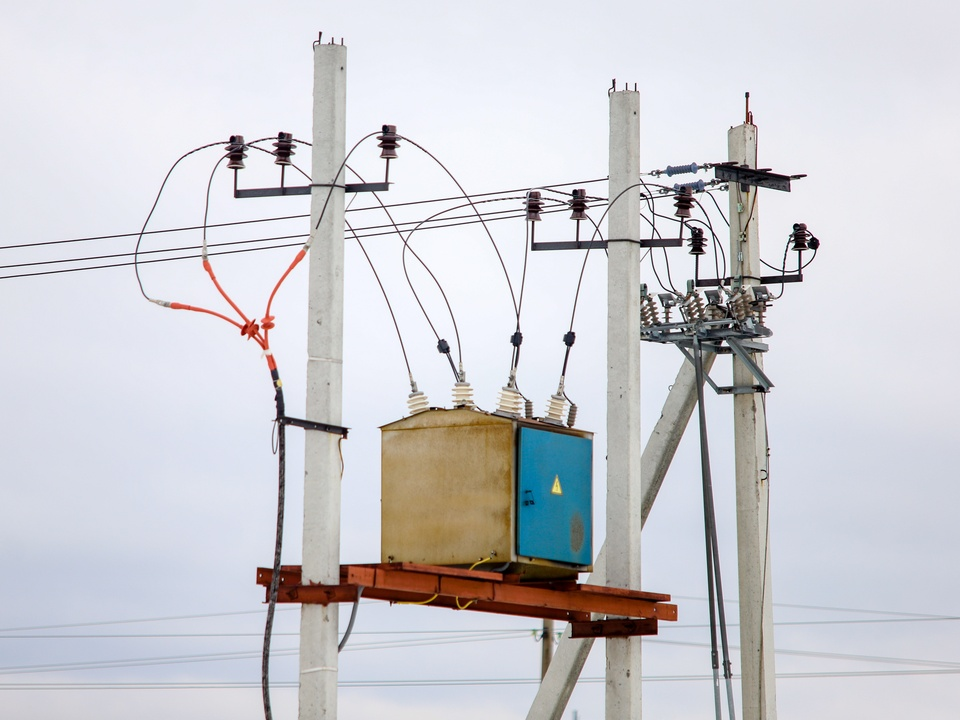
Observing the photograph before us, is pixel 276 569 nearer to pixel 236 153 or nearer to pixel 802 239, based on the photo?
pixel 236 153

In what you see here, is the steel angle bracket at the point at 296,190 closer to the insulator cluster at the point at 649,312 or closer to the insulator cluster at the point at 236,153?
the insulator cluster at the point at 236,153

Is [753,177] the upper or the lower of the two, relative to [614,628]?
upper

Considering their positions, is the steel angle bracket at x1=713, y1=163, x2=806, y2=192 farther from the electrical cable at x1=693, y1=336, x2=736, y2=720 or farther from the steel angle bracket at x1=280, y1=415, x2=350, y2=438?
the steel angle bracket at x1=280, y1=415, x2=350, y2=438

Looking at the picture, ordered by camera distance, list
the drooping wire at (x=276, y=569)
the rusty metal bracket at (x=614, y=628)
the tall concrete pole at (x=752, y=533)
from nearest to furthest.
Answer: the drooping wire at (x=276, y=569), the rusty metal bracket at (x=614, y=628), the tall concrete pole at (x=752, y=533)

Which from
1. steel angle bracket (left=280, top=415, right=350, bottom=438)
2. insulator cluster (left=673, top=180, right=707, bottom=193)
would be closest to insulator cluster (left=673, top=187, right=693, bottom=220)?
insulator cluster (left=673, top=180, right=707, bottom=193)

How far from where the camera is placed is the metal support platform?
12555 millimetres

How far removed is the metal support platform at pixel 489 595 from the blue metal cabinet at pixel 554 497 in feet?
1.16

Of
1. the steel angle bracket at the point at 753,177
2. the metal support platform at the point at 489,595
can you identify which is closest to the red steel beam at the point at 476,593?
the metal support platform at the point at 489,595

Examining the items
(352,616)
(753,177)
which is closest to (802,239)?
(753,177)

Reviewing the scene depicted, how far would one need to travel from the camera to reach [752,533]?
19266mm

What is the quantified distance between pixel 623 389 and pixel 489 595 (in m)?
3.25

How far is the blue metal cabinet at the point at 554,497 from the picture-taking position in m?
13.7

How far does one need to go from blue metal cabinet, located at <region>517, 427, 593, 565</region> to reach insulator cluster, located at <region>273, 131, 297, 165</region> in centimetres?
284

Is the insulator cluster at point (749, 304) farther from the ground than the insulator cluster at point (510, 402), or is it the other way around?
the insulator cluster at point (749, 304)
